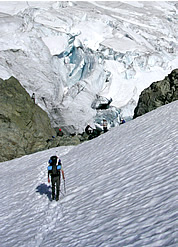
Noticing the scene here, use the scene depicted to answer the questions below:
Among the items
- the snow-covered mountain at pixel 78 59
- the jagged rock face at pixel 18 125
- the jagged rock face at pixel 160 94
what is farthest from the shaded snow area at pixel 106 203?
the snow-covered mountain at pixel 78 59

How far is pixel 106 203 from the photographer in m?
5.43

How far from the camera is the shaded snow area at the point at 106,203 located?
388 centimetres

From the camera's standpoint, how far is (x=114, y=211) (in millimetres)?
4840

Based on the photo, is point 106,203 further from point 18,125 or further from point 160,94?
point 160,94

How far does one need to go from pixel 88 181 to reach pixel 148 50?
3557cm

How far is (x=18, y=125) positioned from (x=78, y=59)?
1870 cm

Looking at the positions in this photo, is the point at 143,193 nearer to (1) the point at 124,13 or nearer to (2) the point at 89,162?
(2) the point at 89,162

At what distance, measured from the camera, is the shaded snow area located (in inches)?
153

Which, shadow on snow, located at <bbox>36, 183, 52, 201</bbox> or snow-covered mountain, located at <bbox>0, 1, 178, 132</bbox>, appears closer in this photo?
shadow on snow, located at <bbox>36, 183, 52, 201</bbox>

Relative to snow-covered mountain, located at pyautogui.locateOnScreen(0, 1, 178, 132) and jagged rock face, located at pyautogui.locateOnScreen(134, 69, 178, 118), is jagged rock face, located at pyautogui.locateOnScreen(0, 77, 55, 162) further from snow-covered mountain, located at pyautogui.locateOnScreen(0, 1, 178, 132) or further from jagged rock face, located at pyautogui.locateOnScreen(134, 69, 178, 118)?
jagged rock face, located at pyautogui.locateOnScreen(134, 69, 178, 118)

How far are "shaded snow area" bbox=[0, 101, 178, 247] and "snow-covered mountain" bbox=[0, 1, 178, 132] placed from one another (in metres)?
18.0

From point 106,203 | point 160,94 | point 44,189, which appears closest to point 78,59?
point 160,94

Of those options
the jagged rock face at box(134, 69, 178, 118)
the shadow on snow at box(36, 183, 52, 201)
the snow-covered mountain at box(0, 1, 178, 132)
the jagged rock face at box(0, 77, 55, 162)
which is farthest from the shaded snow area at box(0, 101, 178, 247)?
the snow-covered mountain at box(0, 1, 178, 132)

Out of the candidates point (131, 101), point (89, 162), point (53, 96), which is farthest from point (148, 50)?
point (89, 162)
